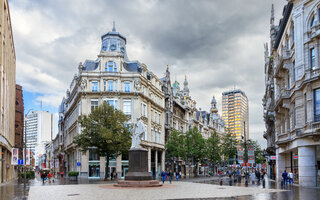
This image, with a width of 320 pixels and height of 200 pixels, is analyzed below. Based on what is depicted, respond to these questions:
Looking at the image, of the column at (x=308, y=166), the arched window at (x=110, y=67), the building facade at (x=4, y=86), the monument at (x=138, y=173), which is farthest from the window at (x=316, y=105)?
the arched window at (x=110, y=67)

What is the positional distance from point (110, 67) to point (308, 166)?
3797 cm

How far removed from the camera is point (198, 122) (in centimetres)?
10862

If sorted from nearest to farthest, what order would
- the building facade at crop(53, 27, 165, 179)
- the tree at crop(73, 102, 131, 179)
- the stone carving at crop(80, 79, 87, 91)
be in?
1. the tree at crop(73, 102, 131, 179)
2. the building facade at crop(53, 27, 165, 179)
3. the stone carving at crop(80, 79, 87, 91)

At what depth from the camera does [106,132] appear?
149 feet

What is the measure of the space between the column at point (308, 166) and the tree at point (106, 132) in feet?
72.4

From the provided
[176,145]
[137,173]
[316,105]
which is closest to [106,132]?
[137,173]

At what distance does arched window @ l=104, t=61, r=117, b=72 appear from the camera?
61438 millimetres

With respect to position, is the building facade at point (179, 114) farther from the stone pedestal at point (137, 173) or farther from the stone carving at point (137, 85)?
the stone pedestal at point (137, 173)

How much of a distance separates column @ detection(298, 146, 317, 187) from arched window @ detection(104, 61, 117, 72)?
36452mm

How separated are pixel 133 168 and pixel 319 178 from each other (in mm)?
17185

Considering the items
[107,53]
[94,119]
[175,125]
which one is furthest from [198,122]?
[94,119]

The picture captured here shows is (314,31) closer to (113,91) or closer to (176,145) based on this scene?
(113,91)

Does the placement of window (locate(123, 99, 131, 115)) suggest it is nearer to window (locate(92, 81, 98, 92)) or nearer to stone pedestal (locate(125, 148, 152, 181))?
window (locate(92, 81, 98, 92))

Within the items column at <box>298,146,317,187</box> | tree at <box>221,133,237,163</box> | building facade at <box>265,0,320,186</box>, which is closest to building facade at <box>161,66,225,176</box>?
tree at <box>221,133,237,163</box>
